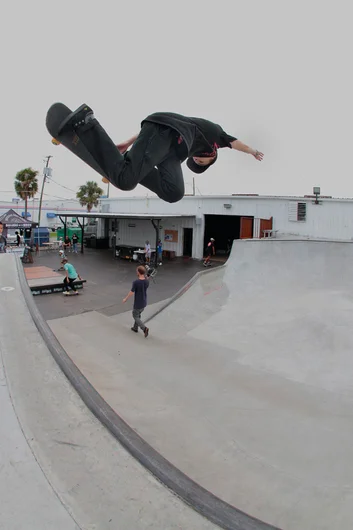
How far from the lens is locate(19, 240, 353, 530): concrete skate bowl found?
1805 mm

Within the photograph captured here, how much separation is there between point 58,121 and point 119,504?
7.81ft

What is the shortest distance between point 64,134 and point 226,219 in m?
24.1

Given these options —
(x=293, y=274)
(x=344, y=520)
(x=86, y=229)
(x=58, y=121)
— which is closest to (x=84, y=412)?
(x=344, y=520)

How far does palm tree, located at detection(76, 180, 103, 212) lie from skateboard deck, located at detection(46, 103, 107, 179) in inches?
1480

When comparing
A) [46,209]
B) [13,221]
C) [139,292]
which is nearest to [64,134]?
[139,292]

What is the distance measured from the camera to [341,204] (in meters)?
14.0

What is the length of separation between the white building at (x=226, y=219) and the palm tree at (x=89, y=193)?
12.8 m

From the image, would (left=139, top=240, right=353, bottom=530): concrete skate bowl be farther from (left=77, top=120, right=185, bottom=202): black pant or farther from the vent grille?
the vent grille

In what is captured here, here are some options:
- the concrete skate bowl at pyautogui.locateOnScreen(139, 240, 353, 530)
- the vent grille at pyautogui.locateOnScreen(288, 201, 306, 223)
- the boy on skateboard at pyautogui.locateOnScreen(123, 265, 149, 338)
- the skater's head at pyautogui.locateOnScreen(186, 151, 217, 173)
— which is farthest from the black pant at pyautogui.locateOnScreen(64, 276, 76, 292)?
the vent grille at pyautogui.locateOnScreen(288, 201, 306, 223)

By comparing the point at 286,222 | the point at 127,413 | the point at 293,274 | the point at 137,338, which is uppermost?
the point at 286,222

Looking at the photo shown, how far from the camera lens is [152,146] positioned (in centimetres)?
262

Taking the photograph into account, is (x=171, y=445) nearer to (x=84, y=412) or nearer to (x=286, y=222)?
(x=84, y=412)

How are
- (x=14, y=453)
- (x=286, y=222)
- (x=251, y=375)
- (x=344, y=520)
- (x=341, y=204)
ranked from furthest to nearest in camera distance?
(x=286, y=222) → (x=341, y=204) → (x=251, y=375) → (x=344, y=520) → (x=14, y=453)

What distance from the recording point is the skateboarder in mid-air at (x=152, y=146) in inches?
96.7
